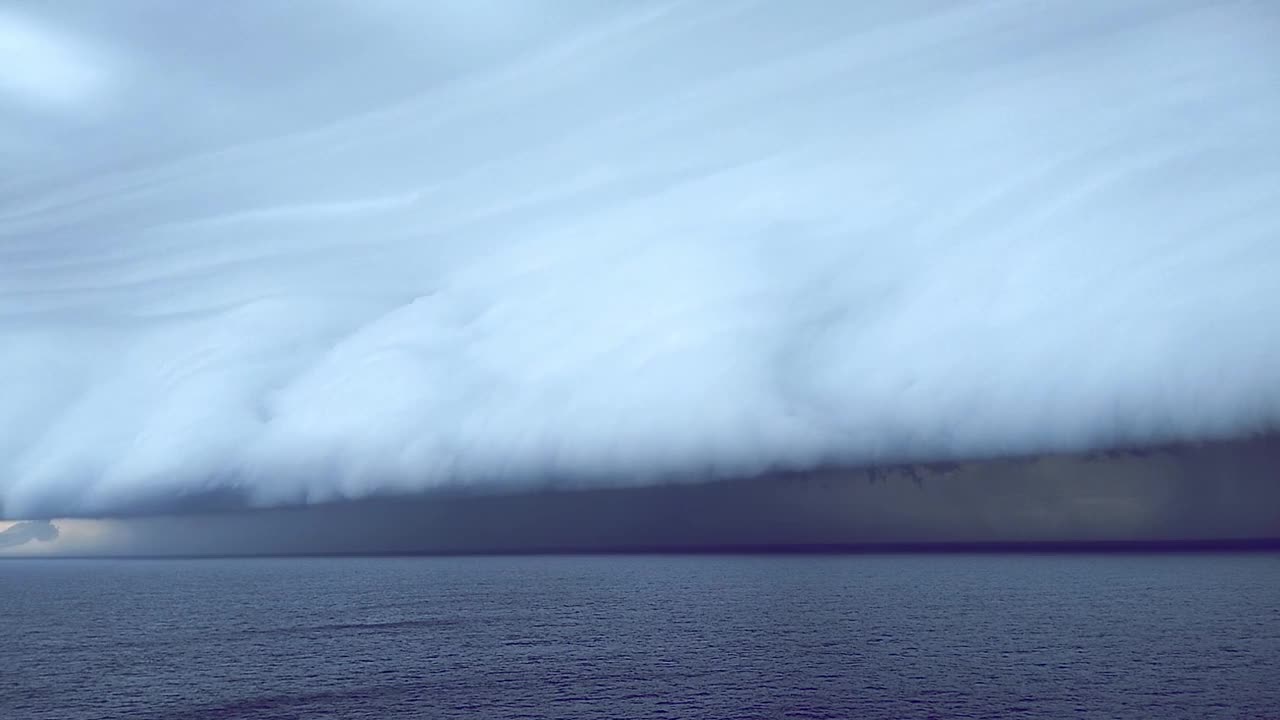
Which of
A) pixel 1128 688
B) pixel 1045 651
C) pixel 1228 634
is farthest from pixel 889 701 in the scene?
pixel 1228 634

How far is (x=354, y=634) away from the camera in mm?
160875

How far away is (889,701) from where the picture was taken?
90250 mm

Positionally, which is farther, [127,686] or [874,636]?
[874,636]

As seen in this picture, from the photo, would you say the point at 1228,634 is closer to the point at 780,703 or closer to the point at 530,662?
the point at 780,703

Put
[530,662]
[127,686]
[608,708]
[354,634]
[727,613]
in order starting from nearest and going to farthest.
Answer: [608,708] → [127,686] → [530,662] → [354,634] → [727,613]

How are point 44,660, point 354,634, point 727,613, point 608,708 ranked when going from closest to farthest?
point 608,708 < point 44,660 < point 354,634 < point 727,613

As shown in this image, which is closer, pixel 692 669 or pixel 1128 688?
pixel 1128 688

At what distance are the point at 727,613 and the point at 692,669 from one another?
79824 millimetres

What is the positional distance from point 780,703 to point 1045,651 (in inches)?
1987

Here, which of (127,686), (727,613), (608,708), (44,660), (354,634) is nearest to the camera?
(608,708)

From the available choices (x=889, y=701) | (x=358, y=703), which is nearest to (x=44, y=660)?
(x=358, y=703)

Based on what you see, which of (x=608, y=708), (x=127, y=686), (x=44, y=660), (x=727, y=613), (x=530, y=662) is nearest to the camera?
(x=608, y=708)

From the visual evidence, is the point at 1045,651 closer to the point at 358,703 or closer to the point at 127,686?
the point at 358,703

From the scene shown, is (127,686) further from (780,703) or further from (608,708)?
(780,703)
